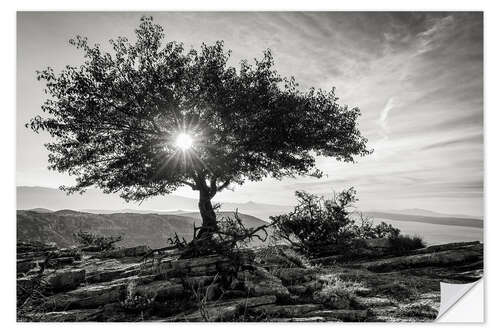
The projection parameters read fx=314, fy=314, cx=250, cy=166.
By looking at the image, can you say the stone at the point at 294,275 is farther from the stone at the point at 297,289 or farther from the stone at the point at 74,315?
the stone at the point at 74,315

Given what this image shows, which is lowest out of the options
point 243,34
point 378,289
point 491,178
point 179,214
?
point 378,289

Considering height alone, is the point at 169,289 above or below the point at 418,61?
below

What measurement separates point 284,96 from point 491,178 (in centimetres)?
433

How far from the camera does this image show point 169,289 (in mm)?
5062

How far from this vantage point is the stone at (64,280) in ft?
17.4

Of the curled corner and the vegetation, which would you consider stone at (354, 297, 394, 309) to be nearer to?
the curled corner

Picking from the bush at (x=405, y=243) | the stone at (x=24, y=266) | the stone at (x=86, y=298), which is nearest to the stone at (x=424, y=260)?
the bush at (x=405, y=243)

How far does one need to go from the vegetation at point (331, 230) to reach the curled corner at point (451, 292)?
5.93ft

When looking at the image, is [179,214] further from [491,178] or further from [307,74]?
[491,178]

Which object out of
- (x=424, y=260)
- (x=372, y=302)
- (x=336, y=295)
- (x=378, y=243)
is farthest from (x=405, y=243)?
(x=336, y=295)

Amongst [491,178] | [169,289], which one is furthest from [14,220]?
[491,178]

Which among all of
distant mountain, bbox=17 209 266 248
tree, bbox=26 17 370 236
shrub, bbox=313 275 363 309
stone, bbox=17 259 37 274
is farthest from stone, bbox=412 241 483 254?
stone, bbox=17 259 37 274

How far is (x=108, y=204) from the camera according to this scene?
769 cm
